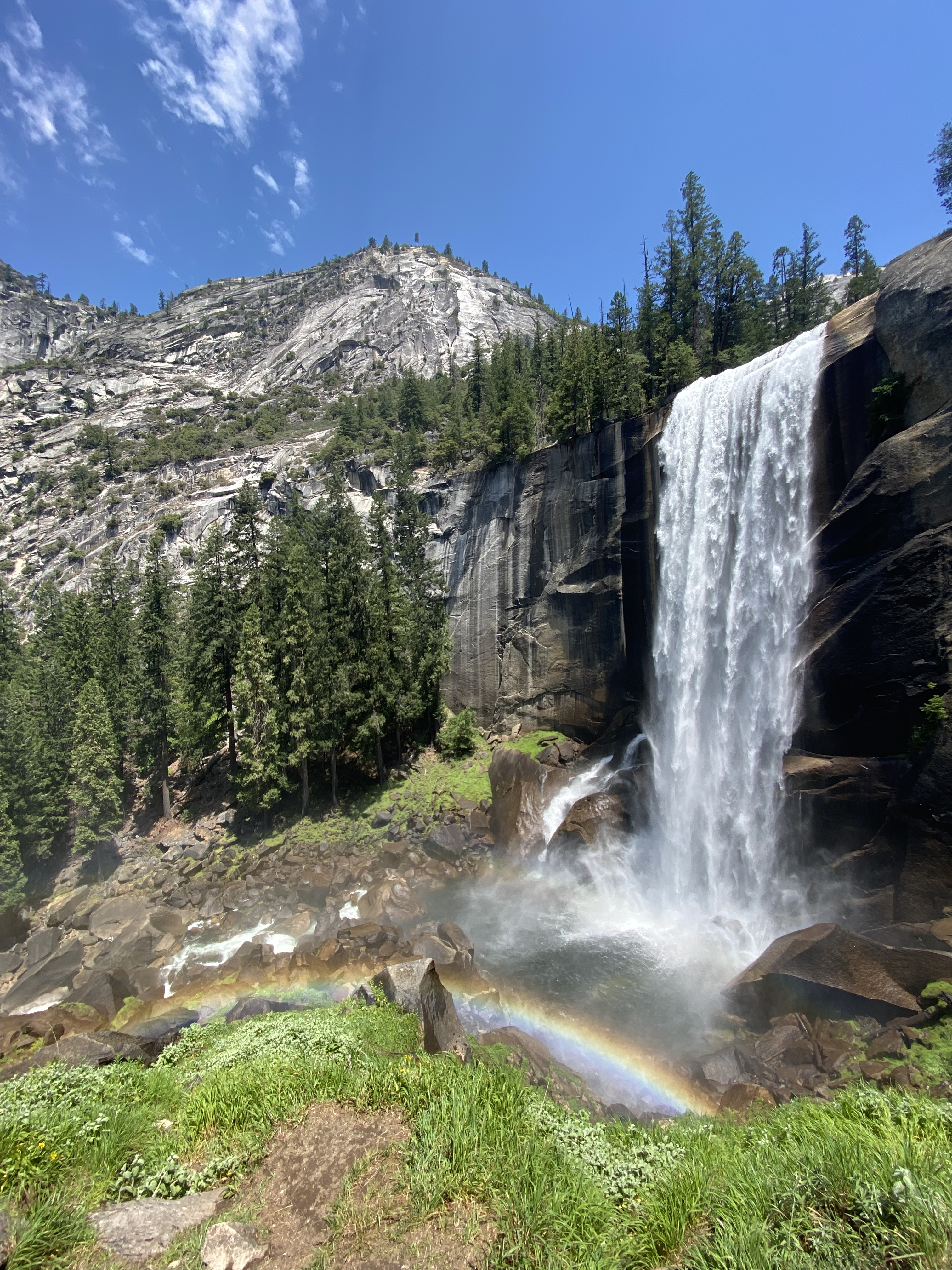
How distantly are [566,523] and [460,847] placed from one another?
19.3m

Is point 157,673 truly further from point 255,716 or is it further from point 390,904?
point 390,904

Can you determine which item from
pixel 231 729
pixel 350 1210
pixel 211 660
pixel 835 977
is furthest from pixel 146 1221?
pixel 231 729

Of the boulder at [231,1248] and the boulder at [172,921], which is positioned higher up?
the boulder at [231,1248]

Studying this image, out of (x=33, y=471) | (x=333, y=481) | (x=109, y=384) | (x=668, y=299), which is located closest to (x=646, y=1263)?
(x=333, y=481)

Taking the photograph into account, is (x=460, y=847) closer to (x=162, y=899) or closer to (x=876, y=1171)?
(x=162, y=899)

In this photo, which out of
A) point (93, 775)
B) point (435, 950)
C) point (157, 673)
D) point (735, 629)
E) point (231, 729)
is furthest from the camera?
point (157, 673)

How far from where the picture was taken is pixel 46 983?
58.0ft

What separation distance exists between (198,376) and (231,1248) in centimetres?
14919

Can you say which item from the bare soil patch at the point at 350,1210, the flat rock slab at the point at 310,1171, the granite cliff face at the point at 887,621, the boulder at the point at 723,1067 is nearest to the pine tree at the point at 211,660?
the boulder at the point at 723,1067

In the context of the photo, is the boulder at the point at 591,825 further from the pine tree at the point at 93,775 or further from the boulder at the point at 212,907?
the pine tree at the point at 93,775

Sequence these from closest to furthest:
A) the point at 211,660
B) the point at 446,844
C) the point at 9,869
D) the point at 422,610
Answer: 1. the point at 9,869
2. the point at 446,844
3. the point at 211,660
4. the point at 422,610

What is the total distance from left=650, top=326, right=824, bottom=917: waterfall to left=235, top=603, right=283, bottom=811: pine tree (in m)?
18.0

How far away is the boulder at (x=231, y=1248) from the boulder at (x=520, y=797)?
20203mm

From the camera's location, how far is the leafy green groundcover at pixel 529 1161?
4.00 m
